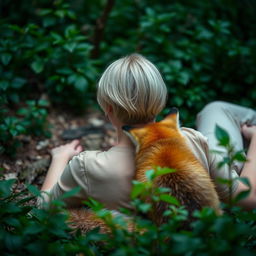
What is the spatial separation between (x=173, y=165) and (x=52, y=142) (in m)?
1.86

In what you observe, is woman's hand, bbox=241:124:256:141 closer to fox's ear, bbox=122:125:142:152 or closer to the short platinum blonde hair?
the short platinum blonde hair

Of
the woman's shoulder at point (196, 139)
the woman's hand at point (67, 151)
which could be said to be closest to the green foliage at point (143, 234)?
the woman's shoulder at point (196, 139)

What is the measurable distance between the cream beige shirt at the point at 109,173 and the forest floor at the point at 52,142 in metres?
0.84

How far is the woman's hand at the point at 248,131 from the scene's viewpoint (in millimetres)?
2920

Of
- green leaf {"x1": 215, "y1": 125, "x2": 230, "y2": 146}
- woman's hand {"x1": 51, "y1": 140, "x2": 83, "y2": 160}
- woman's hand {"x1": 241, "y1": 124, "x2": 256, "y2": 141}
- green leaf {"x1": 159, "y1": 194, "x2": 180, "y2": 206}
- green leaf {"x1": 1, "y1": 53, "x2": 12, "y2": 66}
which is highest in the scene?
green leaf {"x1": 215, "y1": 125, "x2": 230, "y2": 146}

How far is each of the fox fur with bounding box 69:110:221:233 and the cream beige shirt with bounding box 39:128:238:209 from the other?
13 centimetres

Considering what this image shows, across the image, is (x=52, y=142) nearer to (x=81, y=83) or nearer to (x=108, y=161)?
(x=81, y=83)

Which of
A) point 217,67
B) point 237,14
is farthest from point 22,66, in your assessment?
point 237,14

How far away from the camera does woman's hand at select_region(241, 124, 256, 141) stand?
9.58 feet

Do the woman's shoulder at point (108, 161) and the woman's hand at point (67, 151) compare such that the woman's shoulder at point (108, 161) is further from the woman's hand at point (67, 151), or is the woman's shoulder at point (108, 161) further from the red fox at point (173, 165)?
the woman's hand at point (67, 151)

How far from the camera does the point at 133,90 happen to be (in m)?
2.07

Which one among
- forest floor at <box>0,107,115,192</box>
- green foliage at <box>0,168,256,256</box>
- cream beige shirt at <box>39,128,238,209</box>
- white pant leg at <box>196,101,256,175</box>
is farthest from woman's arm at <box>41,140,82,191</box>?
white pant leg at <box>196,101,256,175</box>

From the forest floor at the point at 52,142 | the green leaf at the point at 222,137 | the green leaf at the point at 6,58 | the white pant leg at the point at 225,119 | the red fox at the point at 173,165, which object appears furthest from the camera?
the green leaf at the point at 6,58

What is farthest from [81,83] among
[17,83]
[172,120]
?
[172,120]
